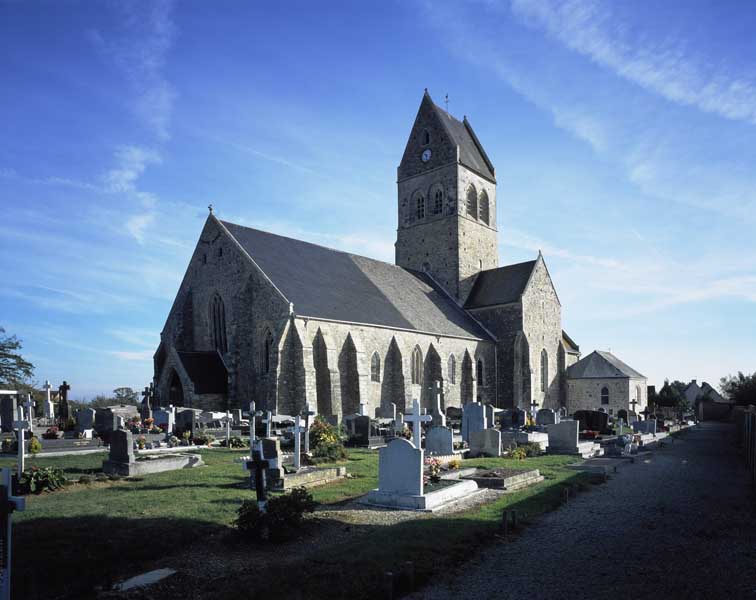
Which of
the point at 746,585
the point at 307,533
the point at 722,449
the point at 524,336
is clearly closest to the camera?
the point at 746,585

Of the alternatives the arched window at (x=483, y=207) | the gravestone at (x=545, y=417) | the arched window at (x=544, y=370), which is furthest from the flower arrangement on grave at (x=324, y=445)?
the arched window at (x=483, y=207)

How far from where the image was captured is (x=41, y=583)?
6.37 metres

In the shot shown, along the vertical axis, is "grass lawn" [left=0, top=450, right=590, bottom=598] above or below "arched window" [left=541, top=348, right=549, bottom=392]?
below

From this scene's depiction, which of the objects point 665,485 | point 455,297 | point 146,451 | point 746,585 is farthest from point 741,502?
point 455,297

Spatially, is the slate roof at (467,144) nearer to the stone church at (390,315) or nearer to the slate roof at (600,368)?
the stone church at (390,315)

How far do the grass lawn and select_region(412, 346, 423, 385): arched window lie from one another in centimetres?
2003

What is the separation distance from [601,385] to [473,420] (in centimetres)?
2628

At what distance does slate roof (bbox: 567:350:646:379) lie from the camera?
140 ft

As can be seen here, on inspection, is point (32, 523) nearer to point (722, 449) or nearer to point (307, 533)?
point (307, 533)

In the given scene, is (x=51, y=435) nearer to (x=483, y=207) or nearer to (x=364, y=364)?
(x=364, y=364)

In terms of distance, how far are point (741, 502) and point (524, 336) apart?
89.9 feet

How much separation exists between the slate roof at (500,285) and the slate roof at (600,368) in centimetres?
886

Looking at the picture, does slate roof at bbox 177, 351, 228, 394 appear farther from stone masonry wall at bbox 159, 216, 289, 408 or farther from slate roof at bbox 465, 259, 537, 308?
slate roof at bbox 465, 259, 537, 308

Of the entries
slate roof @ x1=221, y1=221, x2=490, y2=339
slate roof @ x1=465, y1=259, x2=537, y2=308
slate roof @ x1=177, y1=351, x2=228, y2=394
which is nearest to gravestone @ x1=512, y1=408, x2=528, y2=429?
slate roof @ x1=221, y1=221, x2=490, y2=339
